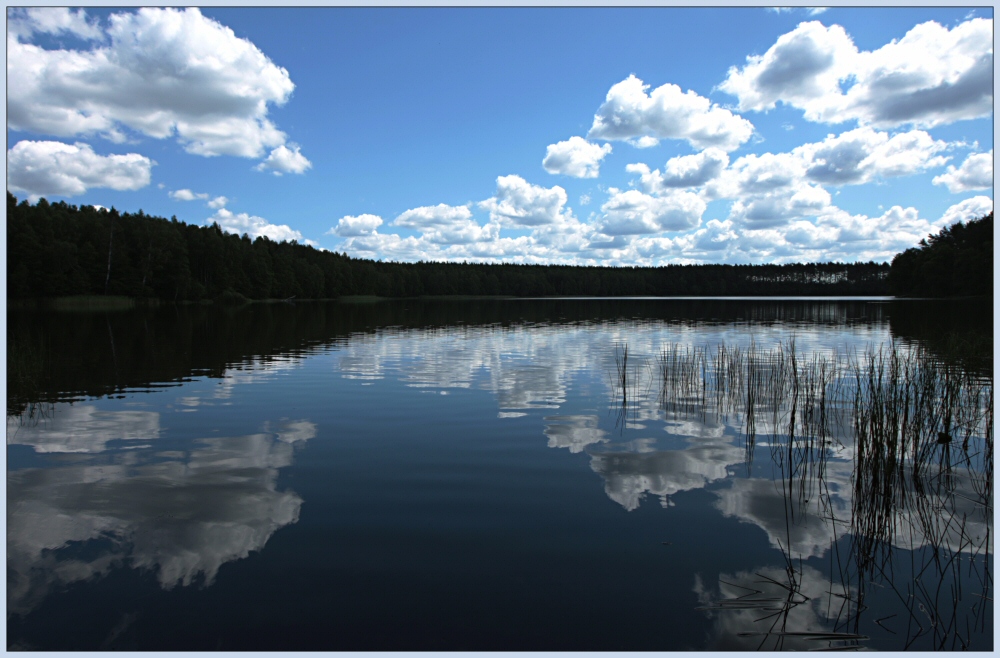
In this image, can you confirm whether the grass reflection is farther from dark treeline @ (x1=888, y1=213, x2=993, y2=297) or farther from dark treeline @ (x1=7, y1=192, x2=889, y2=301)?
dark treeline @ (x1=888, y1=213, x2=993, y2=297)

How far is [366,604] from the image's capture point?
17.5ft

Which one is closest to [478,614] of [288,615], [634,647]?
[634,647]

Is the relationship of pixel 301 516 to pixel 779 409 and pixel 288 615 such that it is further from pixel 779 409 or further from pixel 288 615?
pixel 779 409

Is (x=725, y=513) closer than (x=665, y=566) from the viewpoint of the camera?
No

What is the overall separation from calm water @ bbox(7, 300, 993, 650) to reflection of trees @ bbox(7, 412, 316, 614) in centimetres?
4

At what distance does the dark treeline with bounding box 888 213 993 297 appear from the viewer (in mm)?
79000

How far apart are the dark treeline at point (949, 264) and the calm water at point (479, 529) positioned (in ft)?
263

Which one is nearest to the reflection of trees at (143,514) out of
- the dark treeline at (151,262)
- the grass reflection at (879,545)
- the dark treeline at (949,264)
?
the grass reflection at (879,545)

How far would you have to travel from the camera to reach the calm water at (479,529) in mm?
5121

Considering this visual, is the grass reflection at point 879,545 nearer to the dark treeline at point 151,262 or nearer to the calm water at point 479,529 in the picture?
the calm water at point 479,529

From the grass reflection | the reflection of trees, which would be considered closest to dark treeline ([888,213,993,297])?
the grass reflection

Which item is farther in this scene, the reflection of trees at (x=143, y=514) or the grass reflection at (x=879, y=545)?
the reflection of trees at (x=143, y=514)

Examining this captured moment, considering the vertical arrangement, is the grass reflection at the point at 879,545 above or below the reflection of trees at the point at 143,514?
below

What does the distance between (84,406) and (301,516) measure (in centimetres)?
1026
